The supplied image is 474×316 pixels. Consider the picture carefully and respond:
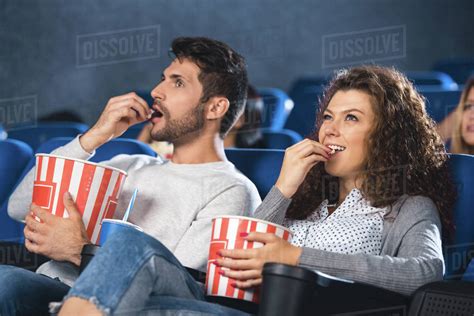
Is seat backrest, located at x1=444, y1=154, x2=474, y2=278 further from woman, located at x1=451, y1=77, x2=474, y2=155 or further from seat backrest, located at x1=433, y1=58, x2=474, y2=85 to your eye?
seat backrest, located at x1=433, y1=58, x2=474, y2=85

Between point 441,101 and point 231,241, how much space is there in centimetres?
176

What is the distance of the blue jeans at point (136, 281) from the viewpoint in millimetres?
1517

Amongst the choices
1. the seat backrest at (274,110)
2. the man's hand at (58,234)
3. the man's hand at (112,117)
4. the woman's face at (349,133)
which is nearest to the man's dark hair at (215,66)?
the man's hand at (112,117)

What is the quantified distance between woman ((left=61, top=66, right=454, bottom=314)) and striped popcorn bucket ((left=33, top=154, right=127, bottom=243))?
12.5 inches

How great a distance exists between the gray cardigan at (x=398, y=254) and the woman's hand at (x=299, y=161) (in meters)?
0.03

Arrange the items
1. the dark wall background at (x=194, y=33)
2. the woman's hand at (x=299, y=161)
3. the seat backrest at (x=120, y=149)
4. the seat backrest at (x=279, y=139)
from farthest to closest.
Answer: the dark wall background at (x=194, y=33) → the seat backrest at (x=279, y=139) → the seat backrest at (x=120, y=149) → the woman's hand at (x=299, y=161)

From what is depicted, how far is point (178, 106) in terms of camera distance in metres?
2.33

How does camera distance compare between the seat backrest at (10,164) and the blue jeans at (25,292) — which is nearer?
the blue jeans at (25,292)

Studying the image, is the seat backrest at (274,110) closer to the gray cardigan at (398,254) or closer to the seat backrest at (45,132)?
the seat backrest at (45,132)

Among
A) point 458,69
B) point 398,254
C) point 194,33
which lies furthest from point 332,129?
point 194,33

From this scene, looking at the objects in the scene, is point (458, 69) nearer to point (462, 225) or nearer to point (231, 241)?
point (462, 225)

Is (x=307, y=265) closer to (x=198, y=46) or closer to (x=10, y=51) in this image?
(x=198, y=46)

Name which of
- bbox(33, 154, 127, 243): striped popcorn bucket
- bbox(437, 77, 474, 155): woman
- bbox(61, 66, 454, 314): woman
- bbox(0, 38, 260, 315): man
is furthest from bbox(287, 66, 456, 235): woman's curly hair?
bbox(437, 77, 474, 155): woman

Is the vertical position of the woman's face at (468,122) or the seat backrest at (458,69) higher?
the seat backrest at (458,69)
